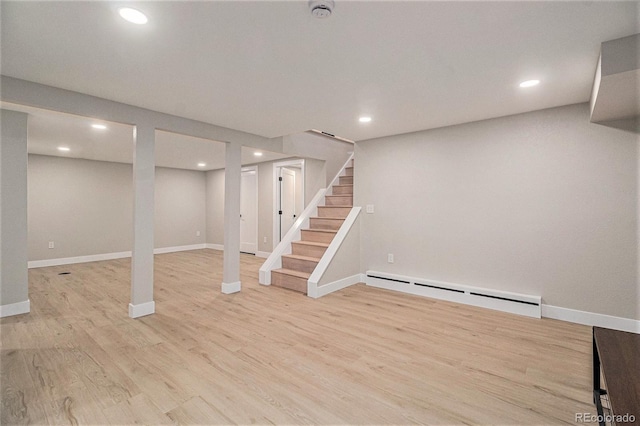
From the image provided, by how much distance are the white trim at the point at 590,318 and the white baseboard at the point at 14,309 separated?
5824mm

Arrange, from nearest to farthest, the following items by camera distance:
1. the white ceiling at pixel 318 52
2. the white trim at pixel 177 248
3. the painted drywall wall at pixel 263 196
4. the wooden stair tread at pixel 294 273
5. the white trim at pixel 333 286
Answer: the white ceiling at pixel 318 52 → the white trim at pixel 333 286 → the wooden stair tread at pixel 294 273 → the painted drywall wall at pixel 263 196 → the white trim at pixel 177 248

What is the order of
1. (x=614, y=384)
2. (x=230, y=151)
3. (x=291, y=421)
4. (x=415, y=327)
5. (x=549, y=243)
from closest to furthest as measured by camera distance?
(x=614, y=384) → (x=291, y=421) → (x=415, y=327) → (x=549, y=243) → (x=230, y=151)

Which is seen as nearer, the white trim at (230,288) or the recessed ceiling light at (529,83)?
the recessed ceiling light at (529,83)

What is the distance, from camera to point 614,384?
1.31 meters

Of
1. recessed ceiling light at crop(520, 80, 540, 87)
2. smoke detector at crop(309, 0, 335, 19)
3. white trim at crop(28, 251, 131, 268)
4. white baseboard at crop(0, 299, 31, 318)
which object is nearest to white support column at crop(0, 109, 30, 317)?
white baseboard at crop(0, 299, 31, 318)

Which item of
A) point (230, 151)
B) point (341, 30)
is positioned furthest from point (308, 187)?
point (341, 30)

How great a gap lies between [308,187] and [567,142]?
4420 millimetres

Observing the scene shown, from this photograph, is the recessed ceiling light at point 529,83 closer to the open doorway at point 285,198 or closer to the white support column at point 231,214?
the white support column at point 231,214

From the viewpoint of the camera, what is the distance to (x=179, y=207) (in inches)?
331

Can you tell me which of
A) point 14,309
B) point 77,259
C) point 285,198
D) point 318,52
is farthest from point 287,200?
point 318,52

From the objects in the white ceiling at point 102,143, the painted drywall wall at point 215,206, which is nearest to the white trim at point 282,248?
the white ceiling at point 102,143

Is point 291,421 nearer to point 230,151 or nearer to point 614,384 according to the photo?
point 614,384

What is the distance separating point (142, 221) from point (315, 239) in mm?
2661

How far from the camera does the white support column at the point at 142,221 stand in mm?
3273
